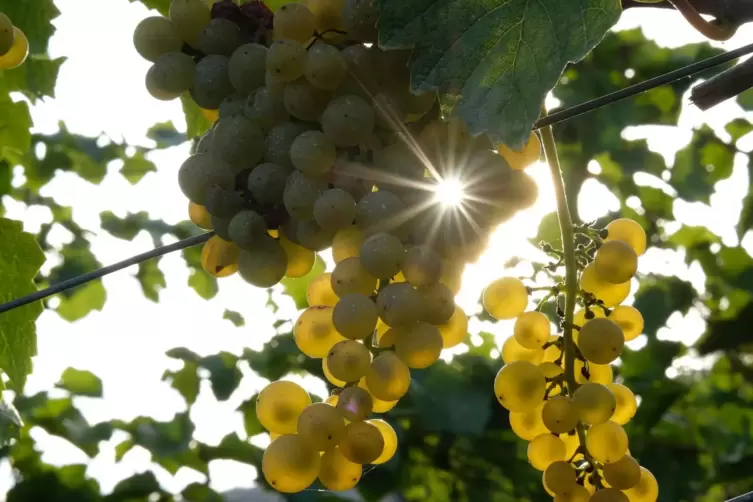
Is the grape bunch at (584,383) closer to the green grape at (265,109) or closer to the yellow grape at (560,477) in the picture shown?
the yellow grape at (560,477)

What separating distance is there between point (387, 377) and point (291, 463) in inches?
3.4

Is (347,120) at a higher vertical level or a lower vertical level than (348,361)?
higher

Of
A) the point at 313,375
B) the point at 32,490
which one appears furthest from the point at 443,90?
the point at 32,490

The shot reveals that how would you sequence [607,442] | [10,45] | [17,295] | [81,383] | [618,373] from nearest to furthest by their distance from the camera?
[607,442] → [10,45] → [17,295] → [618,373] → [81,383]

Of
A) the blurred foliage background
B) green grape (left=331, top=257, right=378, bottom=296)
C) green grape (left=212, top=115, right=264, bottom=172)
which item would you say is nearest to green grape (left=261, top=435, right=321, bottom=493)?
green grape (left=331, top=257, right=378, bottom=296)

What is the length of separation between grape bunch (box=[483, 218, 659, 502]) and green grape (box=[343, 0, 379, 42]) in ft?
0.82

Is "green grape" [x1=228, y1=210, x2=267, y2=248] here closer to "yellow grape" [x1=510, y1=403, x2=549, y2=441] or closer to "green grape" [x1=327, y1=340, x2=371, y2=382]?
"green grape" [x1=327, y1=340, x2=371, y2=382]

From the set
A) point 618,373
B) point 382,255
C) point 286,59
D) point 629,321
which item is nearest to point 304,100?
point 286,59

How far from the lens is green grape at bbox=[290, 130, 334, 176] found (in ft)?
1.72

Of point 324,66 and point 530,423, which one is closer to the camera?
point 324,66

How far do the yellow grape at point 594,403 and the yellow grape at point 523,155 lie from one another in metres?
0.18

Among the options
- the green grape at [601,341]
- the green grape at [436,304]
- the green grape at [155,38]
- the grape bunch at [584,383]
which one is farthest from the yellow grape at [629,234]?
the green grape at [155,38]

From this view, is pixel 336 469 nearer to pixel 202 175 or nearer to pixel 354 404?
pixel 354 404

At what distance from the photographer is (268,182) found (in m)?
0.55
